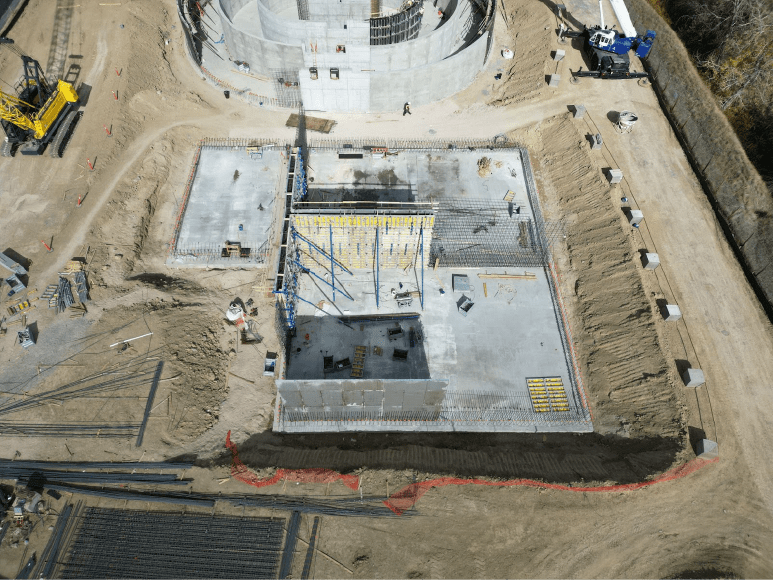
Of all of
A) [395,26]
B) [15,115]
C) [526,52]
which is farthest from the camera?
[526,52]

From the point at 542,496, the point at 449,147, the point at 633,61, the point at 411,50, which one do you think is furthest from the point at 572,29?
the point at 542,496

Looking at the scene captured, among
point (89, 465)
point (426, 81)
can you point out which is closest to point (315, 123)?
point (426, 81)

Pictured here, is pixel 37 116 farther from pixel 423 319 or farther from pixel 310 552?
pixel 310 552

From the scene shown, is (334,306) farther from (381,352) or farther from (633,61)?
(633,61)

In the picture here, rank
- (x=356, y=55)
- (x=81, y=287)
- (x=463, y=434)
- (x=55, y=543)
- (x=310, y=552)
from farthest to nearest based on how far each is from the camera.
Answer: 1. (x=356, y=55)
2. (x=81, y=287)
3. (x=463, y=434)
4. (x=55, y=543)
5. (x=310, y=552)

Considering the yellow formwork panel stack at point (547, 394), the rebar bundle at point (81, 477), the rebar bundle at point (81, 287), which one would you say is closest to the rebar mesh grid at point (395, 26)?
the rebar bundle at point (81, 287)

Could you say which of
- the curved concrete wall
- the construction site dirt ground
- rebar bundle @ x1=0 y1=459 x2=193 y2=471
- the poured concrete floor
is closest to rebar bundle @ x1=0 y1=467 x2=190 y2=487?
rebar bundle @ x1=0 y1=459 x2=193 y2=471
